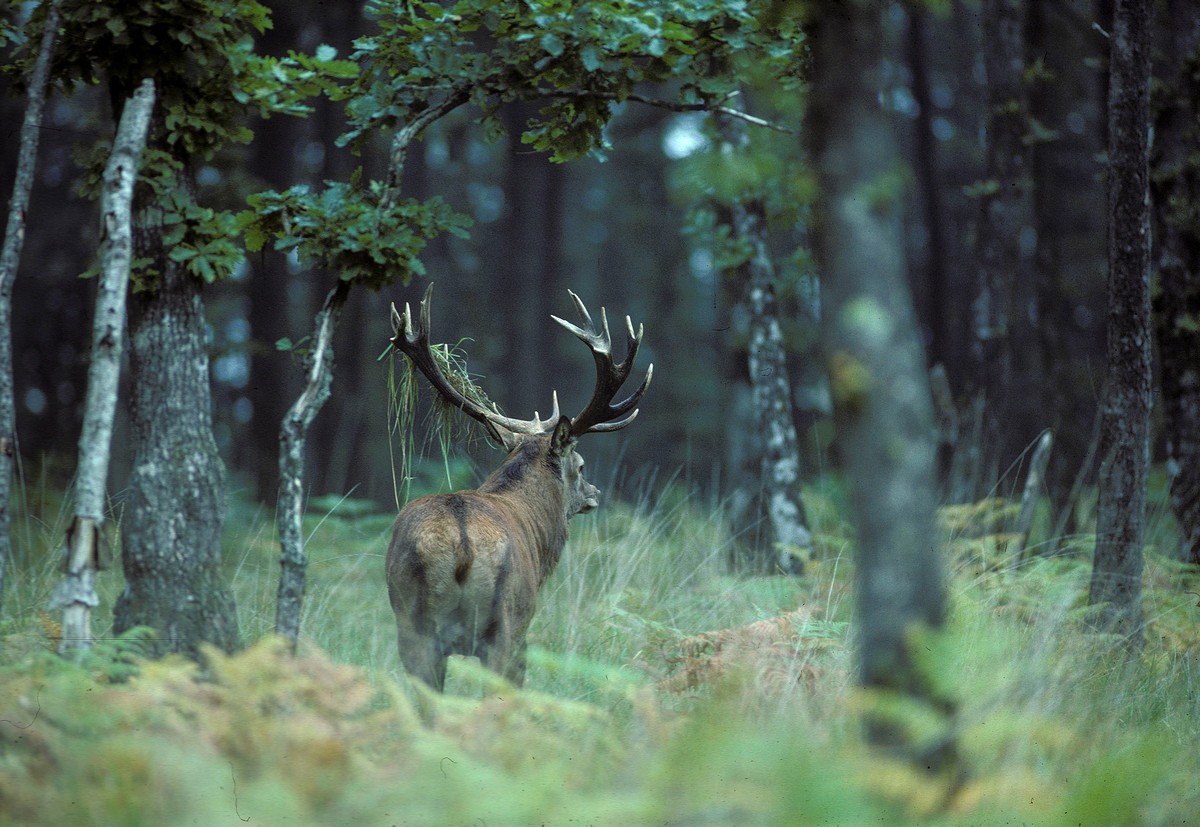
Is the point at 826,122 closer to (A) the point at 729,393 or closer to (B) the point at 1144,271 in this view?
(B) the point at 1144,271

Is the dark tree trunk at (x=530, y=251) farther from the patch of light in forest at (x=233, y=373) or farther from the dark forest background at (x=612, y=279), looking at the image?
the patch of light in forest at (x=233, y=373)

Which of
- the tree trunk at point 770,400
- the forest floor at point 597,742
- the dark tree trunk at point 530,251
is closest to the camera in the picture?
the forest floor at point 597,742

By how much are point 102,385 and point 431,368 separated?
211 cm

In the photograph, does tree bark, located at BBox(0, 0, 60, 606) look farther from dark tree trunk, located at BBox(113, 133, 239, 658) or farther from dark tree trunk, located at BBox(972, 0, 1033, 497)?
dark tree trunk, located at BBox(972, 0, 1033, 497)

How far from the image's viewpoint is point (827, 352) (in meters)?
3.12

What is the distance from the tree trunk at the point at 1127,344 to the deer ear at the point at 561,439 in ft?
10.9

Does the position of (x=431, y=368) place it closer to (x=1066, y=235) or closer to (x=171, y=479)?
(x=171, y=479)

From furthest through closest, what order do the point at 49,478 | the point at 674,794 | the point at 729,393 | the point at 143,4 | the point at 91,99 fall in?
the point at 91,99 < the point at 49,478 < the point at 729,393 < the point at 143,4 < the point at 674,794

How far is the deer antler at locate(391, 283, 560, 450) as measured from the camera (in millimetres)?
6160

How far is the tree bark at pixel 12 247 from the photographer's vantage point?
491 centimetres

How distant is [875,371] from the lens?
9.85ft

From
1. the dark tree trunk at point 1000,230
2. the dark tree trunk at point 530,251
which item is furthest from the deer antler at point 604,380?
the dark tree trunk at point 530,251

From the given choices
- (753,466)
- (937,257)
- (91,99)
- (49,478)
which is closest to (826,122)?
(753,466)

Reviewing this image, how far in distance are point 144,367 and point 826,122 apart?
3894 millimetres
